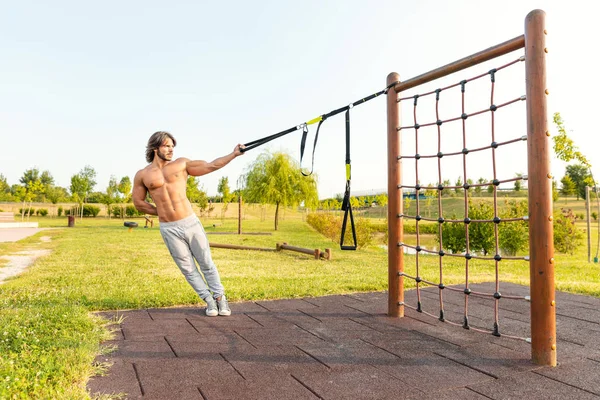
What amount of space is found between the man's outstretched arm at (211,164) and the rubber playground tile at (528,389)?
8.19 feet

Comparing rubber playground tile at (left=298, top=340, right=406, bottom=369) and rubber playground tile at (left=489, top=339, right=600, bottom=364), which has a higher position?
rubber playground tile at (left=298, top=340, right=406, bottom=369)

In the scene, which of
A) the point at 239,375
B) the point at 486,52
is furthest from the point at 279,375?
the point at 486,52

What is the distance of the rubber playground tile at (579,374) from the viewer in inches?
92.1

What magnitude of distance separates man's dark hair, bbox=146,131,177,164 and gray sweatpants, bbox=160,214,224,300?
658mm

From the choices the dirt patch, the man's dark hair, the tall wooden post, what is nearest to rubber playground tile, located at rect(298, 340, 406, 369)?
the tall wooden post

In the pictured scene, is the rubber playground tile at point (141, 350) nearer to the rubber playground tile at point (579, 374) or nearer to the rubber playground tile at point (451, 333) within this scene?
the rubber playground tile at point (451, 333)

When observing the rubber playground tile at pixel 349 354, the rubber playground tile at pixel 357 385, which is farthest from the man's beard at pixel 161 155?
the rubber playground tile at pixel 357 385

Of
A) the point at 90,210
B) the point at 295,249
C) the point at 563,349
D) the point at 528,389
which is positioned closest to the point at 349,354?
the point at 528,389

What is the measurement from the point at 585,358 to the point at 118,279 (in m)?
5.71

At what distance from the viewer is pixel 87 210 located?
38.3 meters

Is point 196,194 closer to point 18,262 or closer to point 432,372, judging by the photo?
point 18,262

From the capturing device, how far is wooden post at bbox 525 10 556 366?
8.71 ft

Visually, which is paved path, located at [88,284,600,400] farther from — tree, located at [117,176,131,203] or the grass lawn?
tree, located at [117,176,131,203]

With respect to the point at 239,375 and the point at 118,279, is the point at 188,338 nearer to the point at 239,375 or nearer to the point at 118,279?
the point at 239,375
